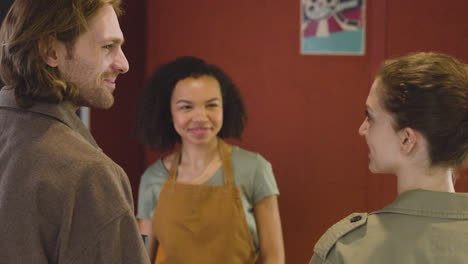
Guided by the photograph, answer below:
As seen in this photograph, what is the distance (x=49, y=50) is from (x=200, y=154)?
1021mm

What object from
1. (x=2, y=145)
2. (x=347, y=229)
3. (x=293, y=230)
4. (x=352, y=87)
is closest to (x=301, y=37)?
(x=352, y=87)

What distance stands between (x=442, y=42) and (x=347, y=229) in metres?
1.12

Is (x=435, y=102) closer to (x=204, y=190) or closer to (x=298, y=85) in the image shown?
(x=204, y=190)

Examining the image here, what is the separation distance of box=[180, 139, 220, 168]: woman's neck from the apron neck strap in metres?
0.02

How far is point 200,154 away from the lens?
2.16m

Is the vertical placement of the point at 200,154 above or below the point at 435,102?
below

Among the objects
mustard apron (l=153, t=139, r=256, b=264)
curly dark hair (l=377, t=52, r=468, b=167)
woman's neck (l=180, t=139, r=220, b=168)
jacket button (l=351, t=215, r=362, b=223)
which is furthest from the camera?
woman's neck (l=180, t=139, r=220, b=168)

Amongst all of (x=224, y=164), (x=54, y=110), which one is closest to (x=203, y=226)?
(x=224, y=164)

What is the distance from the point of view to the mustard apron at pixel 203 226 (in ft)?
6.71

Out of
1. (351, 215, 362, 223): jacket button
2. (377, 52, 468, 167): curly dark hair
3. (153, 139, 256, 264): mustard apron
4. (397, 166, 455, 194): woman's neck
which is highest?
(377, 52, 468, 167): curly dark hair

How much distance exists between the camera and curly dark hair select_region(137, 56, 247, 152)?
2.18m

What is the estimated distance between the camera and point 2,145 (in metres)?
1.17

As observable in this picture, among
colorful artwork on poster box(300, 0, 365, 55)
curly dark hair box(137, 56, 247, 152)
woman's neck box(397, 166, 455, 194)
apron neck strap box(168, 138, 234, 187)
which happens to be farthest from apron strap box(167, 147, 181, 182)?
woman's neck box(397, 166, 455, 194)

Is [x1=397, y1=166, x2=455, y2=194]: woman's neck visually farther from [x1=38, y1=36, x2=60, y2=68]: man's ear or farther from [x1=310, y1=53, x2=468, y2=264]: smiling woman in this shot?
[x1=38, y1=36, x2=60, y2=68]: man's ear
